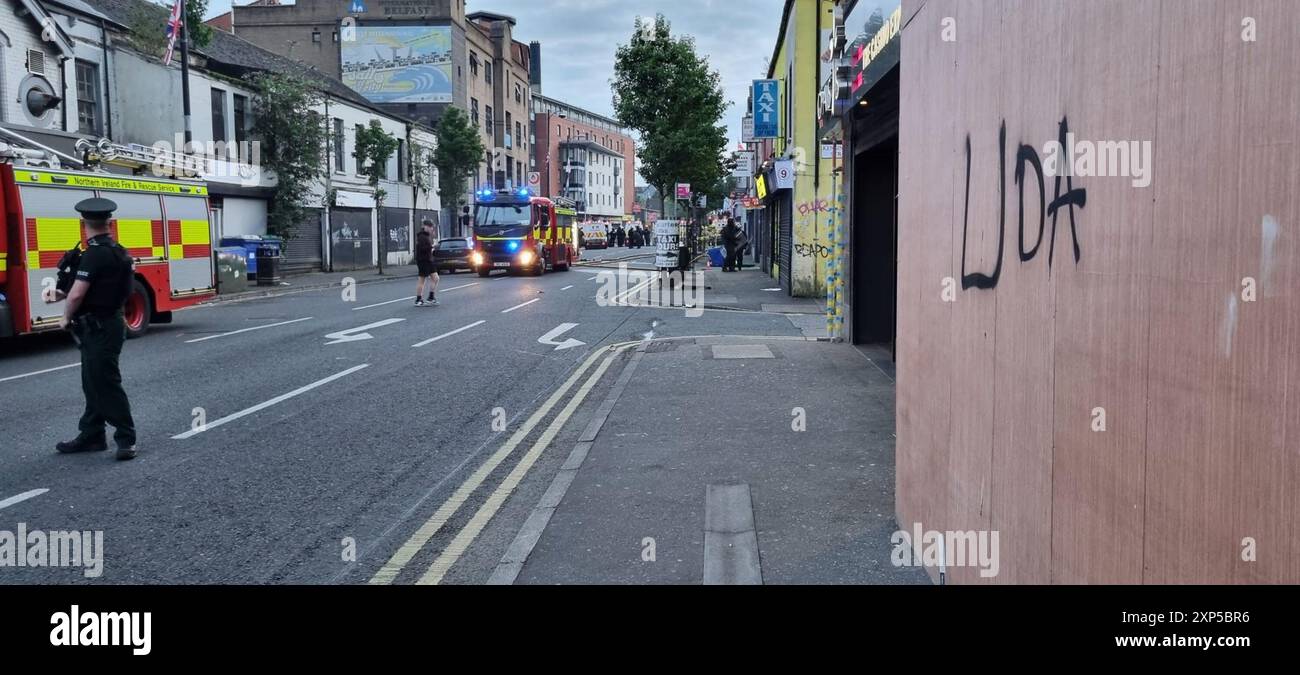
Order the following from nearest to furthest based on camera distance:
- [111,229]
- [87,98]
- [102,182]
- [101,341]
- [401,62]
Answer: [101,341] < [111,229] < [102,182] < [87,98] < [401,62]

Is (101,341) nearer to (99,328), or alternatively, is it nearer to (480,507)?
(99,328)

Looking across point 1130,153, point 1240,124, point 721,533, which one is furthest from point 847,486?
point 1240,124

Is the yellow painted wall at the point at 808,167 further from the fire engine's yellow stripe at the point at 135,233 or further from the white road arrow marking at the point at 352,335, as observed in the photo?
the fire engine's yellow stripe at the point at 135,233

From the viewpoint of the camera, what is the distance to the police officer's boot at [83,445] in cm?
776

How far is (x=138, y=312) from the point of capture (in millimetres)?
15758

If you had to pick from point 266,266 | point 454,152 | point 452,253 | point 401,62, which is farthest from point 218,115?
point 401,62

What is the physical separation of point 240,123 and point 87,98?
7.31 m

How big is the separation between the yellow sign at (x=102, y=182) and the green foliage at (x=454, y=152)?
102 ft

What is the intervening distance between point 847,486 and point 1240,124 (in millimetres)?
4674

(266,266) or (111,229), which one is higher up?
(111,229)

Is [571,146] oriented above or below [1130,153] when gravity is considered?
above

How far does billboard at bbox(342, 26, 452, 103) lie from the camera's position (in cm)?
5412
